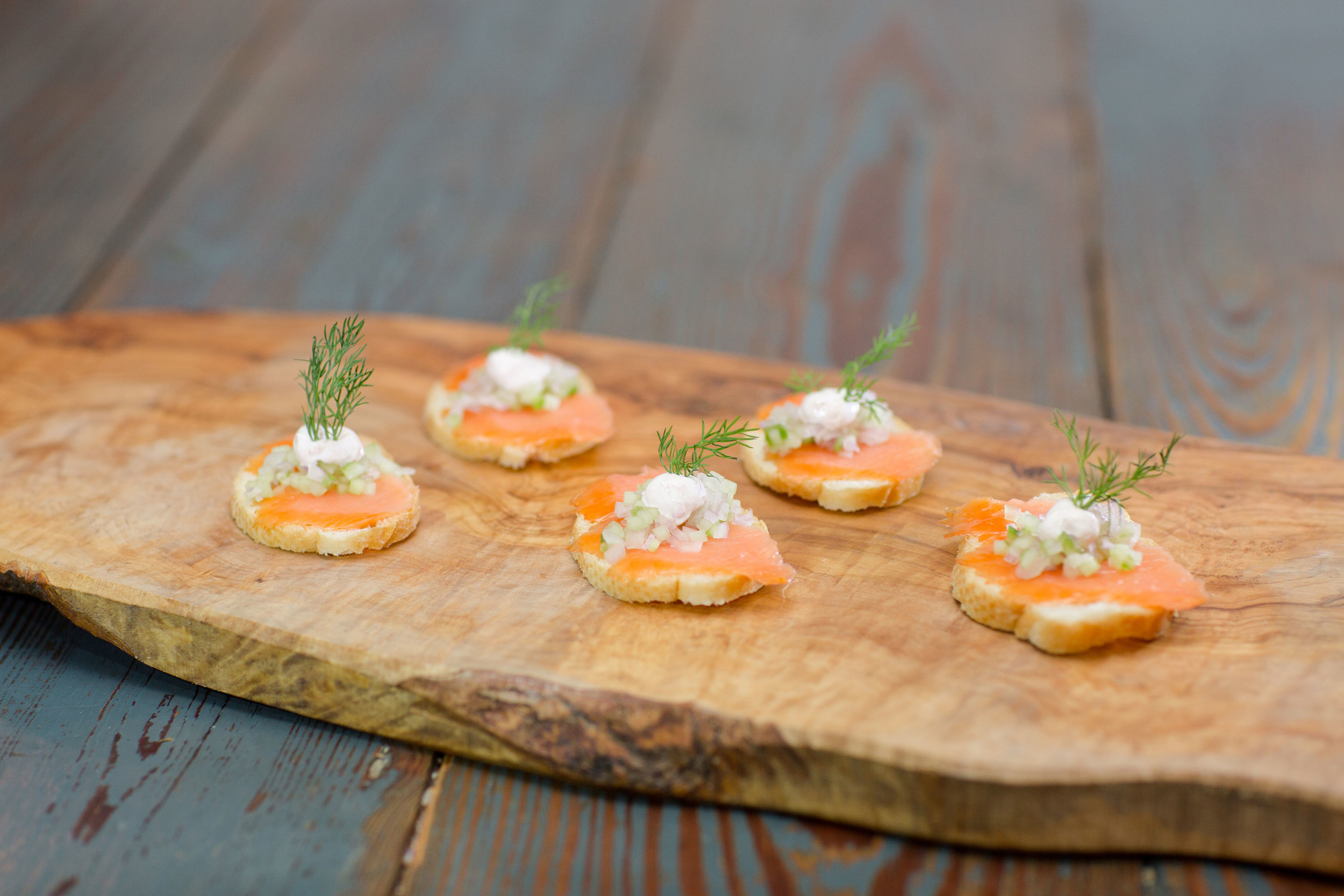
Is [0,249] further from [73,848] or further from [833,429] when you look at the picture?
[833,429]

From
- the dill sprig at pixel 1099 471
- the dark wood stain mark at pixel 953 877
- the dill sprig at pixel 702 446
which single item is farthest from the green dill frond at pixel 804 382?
the dark wood stain mark at pixel 953 877

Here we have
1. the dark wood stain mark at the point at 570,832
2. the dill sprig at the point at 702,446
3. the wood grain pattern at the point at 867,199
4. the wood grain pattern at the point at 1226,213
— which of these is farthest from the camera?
the wood grain pattern at the point at 867,199

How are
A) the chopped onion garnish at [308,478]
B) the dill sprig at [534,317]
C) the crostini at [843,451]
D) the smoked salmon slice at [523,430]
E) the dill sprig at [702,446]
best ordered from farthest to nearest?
the dill sprig at [534,317], the smoked salmon slice at [523,430], the crostini at [843,451], the chopped onion garnish at [308,478], the dill sprig at [702,446]

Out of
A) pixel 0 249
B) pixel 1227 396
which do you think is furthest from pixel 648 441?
pixel 0 249

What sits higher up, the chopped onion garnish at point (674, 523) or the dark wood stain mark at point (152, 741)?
the chopped onion garnish at point (674, 523)

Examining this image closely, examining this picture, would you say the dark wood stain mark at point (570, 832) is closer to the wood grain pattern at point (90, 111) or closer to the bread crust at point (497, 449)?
the bread crust at point (497, 449)

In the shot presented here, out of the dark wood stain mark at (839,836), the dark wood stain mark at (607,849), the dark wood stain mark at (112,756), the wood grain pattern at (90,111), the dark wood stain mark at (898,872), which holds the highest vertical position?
the dark wood stain mark at (898,872)

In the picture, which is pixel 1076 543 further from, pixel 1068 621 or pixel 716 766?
pixel 716 766
